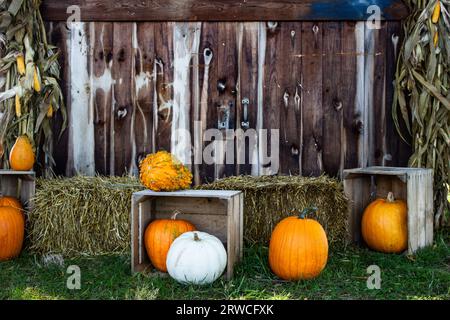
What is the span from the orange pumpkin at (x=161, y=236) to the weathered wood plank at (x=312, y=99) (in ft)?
4.37

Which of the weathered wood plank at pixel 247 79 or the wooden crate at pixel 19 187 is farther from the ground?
the weathered wood plank at pixel 247 79

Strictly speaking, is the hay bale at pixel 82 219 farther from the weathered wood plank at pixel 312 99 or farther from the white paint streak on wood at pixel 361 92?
the white paint streak on wood at pixel 361 92

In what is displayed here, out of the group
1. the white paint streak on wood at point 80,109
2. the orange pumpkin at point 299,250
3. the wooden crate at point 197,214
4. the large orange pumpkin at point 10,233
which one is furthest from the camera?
the white paint streak on wood at point 80,109

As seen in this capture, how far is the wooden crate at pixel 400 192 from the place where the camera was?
3.98 m

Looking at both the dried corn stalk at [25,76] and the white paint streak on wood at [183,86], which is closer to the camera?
the dried corn stalk at [25,76]

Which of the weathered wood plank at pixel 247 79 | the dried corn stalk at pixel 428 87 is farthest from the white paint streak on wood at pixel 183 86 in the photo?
the dried corn stalk at pixel 428 87

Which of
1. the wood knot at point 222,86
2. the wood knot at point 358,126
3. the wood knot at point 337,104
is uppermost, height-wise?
the wood knot at point 222,86

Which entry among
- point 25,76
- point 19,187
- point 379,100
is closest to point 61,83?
point 25,76

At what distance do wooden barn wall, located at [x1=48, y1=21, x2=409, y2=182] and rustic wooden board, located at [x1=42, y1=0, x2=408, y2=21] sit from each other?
6 cm

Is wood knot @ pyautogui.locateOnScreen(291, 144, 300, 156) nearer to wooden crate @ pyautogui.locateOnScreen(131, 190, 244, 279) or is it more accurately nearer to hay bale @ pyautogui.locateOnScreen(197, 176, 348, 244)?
hay bale @ pyautogui.locateOnScreen(197, 176, 348, 244)

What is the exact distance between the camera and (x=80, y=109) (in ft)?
15.2

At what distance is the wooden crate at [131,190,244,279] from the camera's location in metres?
3.51

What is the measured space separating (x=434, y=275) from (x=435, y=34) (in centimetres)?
181

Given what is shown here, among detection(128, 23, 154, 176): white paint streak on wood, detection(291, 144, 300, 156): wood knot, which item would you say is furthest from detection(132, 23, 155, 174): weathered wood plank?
detection(291, 144, 300, 156): wood knot
